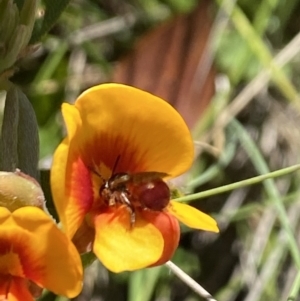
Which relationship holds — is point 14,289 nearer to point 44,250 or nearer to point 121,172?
point 44,250

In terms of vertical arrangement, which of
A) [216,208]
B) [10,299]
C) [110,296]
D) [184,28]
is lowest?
[110,296]

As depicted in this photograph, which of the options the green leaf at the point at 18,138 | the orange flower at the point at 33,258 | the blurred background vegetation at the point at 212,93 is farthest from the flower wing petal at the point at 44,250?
the blurred background vegetation at the point at 212,93

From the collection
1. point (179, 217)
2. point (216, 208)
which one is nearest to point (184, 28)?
point (216, 208)

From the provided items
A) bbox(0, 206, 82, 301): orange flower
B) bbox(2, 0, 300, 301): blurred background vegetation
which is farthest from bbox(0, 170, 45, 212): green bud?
bbox(2, 0, 300, 301): blurred background vegetation

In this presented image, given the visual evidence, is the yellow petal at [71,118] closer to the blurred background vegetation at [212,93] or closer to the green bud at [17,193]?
the green bud at [17,193]

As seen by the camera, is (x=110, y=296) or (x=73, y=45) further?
(x=73, y=45)

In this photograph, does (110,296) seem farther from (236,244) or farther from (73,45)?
(73,45)

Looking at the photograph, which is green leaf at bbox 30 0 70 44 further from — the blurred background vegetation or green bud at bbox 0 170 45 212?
the blurred background vegetation
